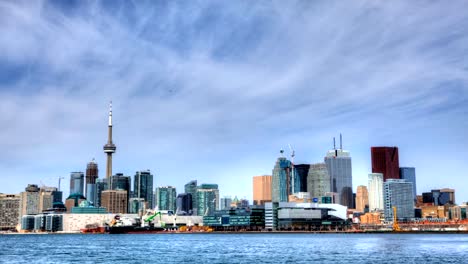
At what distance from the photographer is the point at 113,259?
4616 inches

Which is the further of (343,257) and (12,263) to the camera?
(343,257)

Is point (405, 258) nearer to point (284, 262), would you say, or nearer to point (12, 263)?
point (284, 262)

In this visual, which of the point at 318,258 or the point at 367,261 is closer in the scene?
the point at 367,261

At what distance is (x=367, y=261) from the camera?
355ft

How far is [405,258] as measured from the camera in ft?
378

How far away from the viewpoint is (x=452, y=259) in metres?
113

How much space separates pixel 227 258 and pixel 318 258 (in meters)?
18.3

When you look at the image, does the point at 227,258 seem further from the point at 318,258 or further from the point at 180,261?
the point at 318,258

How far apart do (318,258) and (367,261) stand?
11.5 metres

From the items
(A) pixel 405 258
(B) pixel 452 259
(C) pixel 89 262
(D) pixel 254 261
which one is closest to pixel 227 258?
(D) pixel 254 261

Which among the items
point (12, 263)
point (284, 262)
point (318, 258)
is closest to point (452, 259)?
point (318, 258)

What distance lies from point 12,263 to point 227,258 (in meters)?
41.3

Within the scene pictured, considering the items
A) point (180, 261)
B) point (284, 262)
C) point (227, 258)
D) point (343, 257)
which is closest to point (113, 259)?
point (180, 261)

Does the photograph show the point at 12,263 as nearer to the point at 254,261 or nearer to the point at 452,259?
the point at 254,261
